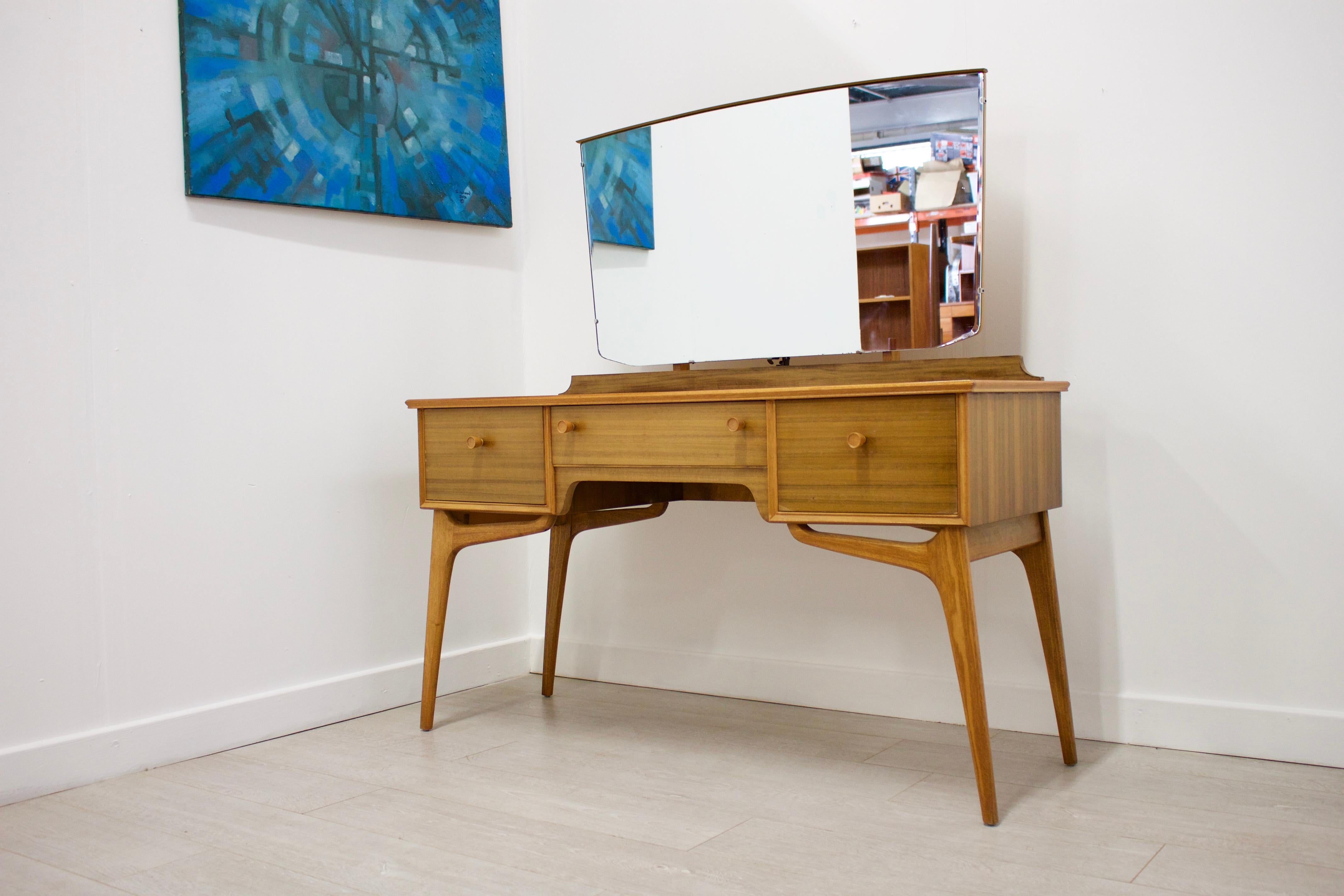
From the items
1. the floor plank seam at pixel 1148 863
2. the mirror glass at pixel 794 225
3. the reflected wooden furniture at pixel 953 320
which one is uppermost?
the mirror glass at pixel 794 225

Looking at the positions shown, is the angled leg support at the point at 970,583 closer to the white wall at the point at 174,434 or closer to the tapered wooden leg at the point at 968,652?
the tapered wooden leg at the point at 968,652

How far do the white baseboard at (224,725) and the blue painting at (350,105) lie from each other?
3.41 feet

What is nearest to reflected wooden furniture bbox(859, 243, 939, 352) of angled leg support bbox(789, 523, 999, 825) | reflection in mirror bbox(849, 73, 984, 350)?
reflection in mirror bbox(849, 73, 984, 350)

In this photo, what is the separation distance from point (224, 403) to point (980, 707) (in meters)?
1.56

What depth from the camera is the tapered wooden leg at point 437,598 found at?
2197 mm

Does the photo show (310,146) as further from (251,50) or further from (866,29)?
(866,29)

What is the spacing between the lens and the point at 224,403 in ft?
6.99

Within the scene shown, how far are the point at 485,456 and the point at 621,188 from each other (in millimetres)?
708

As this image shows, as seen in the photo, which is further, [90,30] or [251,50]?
[251,50]

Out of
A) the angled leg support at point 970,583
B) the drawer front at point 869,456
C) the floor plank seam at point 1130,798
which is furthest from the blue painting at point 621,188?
the floor plank seam at point 1130,798

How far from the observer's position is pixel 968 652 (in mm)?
1586

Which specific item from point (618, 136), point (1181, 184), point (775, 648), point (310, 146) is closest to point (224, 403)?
point (310, 146)

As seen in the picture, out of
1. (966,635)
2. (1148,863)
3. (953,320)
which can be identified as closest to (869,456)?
(966,635)

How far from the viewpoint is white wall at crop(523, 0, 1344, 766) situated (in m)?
1.82
